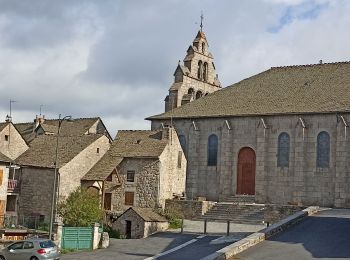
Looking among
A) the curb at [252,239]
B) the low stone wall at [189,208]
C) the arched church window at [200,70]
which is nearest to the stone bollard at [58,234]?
the low stone wall at [189,208]

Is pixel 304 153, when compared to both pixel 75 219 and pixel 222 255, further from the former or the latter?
pixel 222 255

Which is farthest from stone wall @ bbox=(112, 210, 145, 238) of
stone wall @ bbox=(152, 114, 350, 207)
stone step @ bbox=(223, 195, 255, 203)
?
stone wall @ bbox=(152, 114, 350, 207)

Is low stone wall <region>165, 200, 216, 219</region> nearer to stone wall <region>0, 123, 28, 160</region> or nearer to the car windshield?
stone wall <region>0, 123, 28, 160</region>

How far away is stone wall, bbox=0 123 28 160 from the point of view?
50.1 metres

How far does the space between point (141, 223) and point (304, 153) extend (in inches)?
613

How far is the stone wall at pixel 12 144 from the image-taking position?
5009 centimetres

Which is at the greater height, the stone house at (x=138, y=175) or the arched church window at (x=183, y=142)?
the arched church window at (x=183, y=142)

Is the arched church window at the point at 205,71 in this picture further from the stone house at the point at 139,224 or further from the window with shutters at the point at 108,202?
the stone house at the point at 139,224

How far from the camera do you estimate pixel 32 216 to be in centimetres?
4472

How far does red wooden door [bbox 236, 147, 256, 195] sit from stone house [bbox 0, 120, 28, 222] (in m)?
18.7

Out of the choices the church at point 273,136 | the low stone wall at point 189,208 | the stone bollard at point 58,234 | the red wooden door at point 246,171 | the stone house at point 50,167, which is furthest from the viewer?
the red wooden door at point 246,171

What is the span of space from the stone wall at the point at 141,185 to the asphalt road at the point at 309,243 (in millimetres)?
16621

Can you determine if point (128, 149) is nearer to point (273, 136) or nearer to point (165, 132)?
point (165, 132)

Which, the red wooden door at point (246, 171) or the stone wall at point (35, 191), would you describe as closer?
the stone wall at point (35, 191)
